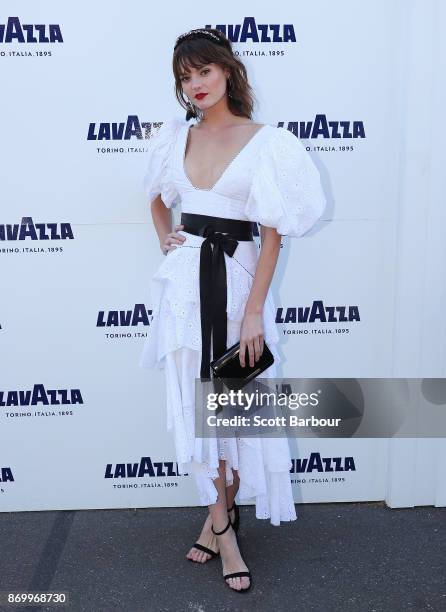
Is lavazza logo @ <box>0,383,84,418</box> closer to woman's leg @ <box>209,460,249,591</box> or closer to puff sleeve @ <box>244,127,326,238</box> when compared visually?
woman's leg @ <box>209,460,249,591</box>

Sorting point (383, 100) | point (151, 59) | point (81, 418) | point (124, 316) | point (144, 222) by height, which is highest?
point (151, 59)

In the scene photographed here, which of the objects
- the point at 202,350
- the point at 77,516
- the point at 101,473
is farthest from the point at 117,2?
the point at 77,516

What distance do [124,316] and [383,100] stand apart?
4.61 feet

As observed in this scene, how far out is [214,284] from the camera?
2.07 metres

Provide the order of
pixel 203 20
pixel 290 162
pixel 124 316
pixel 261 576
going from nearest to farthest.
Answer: pixel 290 162 < pixel 261 576 < pixel 203 20 < pixel 124 316

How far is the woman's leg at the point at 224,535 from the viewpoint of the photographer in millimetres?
2316

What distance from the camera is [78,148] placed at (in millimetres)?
2600

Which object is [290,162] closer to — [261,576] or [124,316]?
[124,316]

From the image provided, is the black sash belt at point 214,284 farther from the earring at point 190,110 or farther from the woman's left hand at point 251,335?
the earring at point 190,110

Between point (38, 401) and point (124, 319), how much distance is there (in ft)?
1.75

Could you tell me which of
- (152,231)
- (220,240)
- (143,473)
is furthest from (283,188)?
(143,473)

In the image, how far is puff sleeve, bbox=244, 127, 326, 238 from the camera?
1969mm

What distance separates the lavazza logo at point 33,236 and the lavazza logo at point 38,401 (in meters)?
0.60

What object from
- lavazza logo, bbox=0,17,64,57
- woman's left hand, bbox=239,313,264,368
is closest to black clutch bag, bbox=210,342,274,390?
woman's left hand, bbox=239,313,264,368
